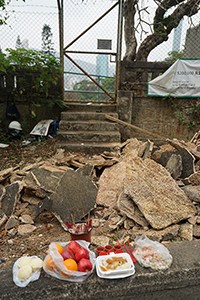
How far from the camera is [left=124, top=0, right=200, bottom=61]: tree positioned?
21.8 ft

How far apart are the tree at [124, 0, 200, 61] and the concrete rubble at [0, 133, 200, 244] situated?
4.38 m

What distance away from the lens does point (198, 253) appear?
6.45 ft

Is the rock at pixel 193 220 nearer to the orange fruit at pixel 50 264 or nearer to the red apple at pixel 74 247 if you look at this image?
the red apple at pixel 74 247

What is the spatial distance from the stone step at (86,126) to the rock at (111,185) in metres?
1.86

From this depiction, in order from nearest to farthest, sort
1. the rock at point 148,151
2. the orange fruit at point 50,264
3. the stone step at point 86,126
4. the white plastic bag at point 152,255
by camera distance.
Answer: the orange fruit at point 50,264, the white plastic bag at point 152,255, the rock at point 148,151, the stone step at point 86,126

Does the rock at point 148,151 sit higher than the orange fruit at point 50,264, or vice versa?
the rock at point 148,151

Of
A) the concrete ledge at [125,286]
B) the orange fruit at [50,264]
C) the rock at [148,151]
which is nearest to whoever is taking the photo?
the concrete ledge at [125,286]

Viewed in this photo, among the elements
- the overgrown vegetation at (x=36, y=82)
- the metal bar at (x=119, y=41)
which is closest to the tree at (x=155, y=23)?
the metal bar at (x=119, y=41)

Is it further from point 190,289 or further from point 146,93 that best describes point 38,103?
point 190,289

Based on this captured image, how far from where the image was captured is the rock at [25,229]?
2.73m

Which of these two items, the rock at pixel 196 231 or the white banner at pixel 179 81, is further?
the white banner at pixel 179 81

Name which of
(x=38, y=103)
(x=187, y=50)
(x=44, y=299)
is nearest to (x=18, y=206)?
(x=44, y=299)

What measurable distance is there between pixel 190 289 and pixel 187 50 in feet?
27.5

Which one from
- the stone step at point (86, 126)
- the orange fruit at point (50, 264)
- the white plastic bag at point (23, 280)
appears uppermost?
the stone step at point (86, 126)
